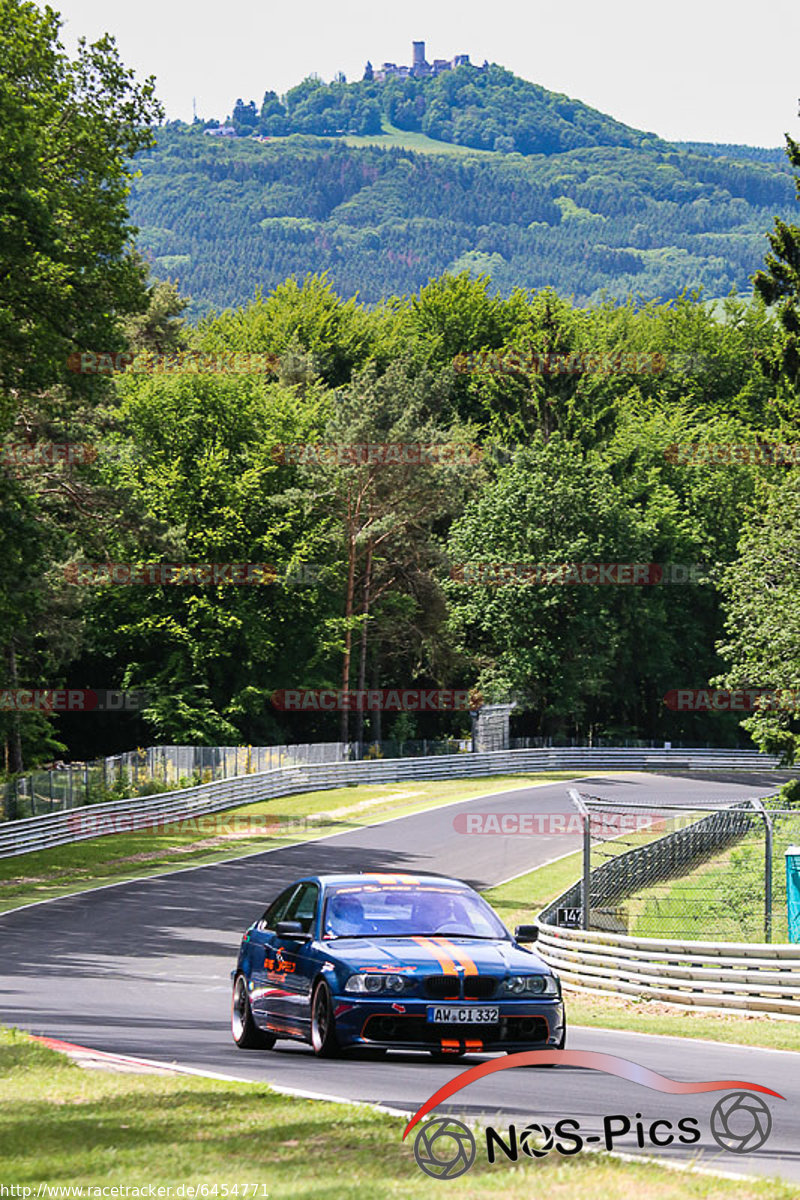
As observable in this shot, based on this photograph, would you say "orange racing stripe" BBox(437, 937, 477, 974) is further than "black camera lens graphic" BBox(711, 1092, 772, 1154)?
Yes

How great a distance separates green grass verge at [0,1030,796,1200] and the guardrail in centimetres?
3026

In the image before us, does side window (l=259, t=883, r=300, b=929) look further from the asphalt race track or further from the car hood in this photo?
the car hood

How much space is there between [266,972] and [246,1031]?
0.69 meters

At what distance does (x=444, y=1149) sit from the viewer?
729 centimetres

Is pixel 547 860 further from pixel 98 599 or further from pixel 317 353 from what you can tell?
pixel 317 353

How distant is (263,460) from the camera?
67.8 metres

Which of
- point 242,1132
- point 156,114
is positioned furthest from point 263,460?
Result: point 242,1132

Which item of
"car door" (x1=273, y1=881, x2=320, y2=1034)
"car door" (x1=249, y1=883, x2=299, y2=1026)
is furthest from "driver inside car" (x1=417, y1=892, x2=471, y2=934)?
"car door" (x1=249, y1=883, x2=299, y2=1026)
